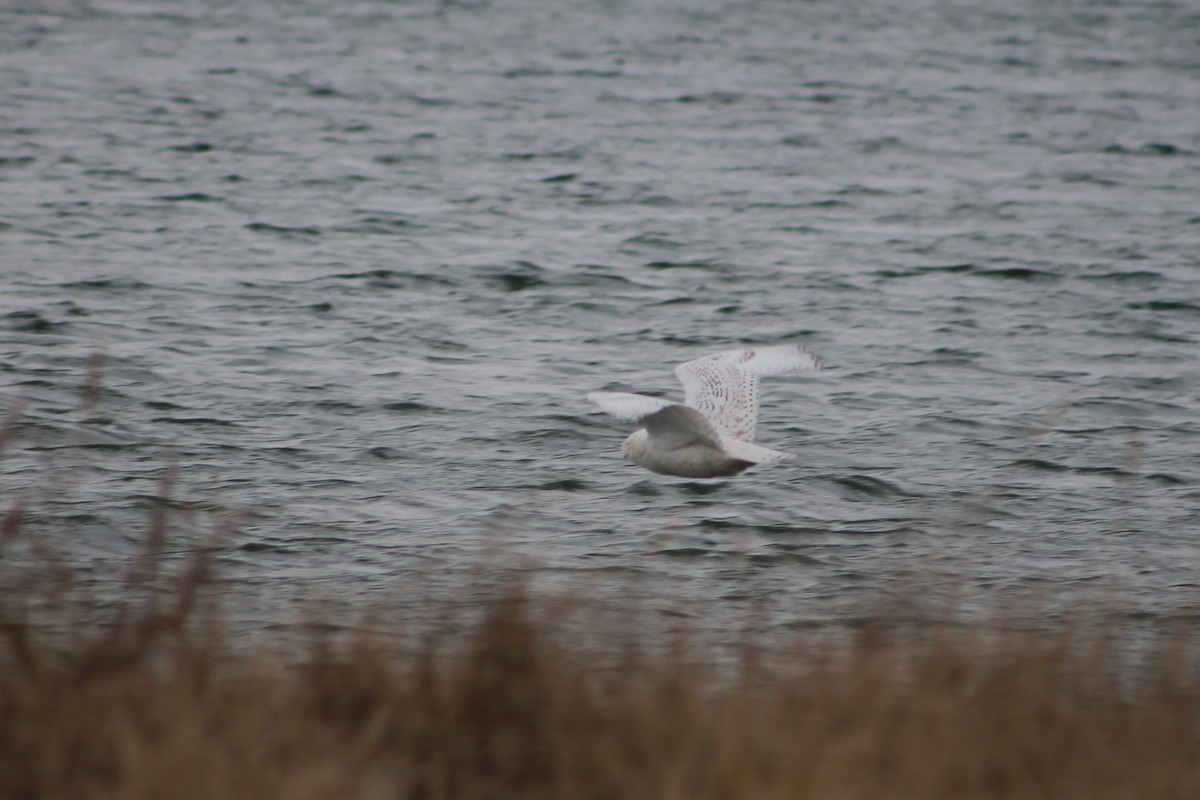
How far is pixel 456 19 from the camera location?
33094 mm

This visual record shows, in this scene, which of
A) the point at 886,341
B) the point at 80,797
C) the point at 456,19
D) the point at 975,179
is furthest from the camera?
the point at 456,19

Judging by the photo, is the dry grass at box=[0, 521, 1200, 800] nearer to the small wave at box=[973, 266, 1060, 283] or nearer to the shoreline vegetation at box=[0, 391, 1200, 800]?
the shoreline vegetation at box=[0, 391, 1200, 800]

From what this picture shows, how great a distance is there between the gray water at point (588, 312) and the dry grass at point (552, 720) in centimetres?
43

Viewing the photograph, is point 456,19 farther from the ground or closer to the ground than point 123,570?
farther from the ground

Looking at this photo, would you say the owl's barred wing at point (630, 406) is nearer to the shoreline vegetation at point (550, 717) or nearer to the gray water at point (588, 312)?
the gray water at point (588, 312)

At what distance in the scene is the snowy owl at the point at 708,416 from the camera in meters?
7.29

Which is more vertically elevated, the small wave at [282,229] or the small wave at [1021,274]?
the small wave at [282,229]

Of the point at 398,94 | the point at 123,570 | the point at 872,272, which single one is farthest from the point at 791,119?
the point at 123,570

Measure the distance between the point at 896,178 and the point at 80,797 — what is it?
1679cm

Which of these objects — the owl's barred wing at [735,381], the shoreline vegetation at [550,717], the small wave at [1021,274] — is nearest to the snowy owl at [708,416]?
the owl's barred wing at [735,381]

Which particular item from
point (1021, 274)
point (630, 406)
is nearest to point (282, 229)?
point (1021, 274)

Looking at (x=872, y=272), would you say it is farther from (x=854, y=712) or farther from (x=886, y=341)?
(x=854, y=712)

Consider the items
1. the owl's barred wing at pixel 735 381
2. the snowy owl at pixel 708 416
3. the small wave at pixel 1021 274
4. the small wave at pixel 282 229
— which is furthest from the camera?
the small wave at pixel 282 229

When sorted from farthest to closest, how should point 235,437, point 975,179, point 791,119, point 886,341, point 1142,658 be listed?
1. point 791,119
2. point 975,179
3. point 886,341
4. point 235,437
5. point 1142,658
